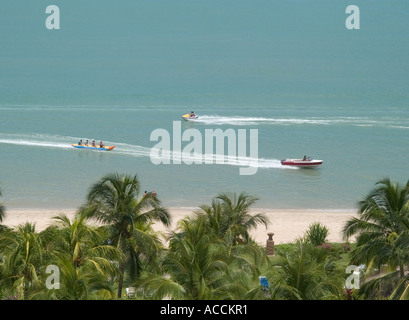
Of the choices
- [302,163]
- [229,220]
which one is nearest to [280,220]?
[229,220]

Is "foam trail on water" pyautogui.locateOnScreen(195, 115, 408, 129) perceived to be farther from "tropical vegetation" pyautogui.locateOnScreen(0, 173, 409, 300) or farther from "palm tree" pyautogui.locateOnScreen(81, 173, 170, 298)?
"palm tree" pyautogui.locateOnScreen(81, 173, 170, 298)

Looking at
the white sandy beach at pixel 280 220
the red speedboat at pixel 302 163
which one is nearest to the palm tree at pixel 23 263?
the white sandy beach at pixel 280 220

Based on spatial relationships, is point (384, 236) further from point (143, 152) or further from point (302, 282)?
point (143, 152)

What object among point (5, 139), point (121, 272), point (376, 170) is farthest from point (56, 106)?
point (121, 272)

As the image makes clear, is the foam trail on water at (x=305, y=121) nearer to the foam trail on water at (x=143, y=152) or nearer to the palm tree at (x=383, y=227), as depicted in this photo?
the foam trail on water at (x=143, y=152)
